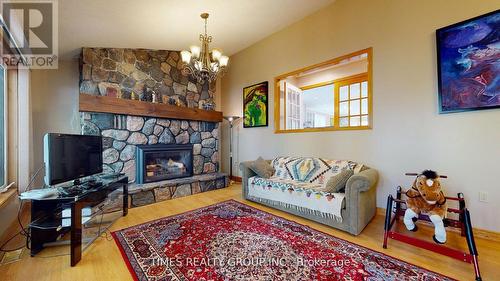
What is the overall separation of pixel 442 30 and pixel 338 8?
4.85 feet

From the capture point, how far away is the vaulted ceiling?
2.51 meters

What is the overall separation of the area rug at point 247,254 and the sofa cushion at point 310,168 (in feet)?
2.92

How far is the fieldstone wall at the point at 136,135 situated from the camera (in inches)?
133

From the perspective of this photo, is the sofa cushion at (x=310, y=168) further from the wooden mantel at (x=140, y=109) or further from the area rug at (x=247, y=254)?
the wooden mantel at (x=140, y=109)

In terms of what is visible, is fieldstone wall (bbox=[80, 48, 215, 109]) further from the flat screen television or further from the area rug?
the area rug

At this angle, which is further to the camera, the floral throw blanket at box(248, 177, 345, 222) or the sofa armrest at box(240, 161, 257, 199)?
the sofa armrest at box(240, 161, 257, 199)

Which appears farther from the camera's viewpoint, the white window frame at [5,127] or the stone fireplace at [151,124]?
the stone fireplace at [151,124]

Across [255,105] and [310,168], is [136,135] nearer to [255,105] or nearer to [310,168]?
[255,105]

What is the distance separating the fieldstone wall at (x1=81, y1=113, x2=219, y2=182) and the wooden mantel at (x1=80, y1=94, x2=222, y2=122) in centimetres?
13

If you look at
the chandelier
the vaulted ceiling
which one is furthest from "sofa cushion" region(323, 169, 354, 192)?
the vaulted ceiling

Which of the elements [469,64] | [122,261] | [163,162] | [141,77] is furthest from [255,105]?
[122,261]

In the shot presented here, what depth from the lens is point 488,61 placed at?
207 cm

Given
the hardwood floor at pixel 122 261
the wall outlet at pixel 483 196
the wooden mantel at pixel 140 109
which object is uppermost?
the wooden mantel at pixel 140 109

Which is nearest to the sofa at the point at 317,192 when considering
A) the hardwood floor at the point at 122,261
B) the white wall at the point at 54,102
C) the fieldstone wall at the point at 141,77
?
the hardwood floor at the point at 122,261
